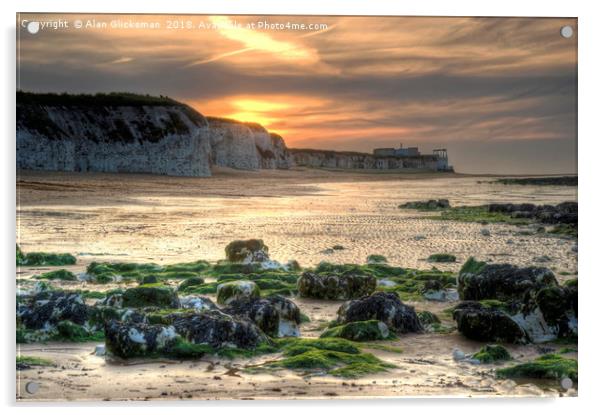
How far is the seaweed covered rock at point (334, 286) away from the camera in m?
8.42

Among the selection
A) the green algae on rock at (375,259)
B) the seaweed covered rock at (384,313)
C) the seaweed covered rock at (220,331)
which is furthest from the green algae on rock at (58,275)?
the green algae on rock at (375,259)

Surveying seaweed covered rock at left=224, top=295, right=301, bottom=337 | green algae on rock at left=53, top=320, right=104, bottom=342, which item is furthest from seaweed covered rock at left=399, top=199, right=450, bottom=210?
green algae on rock at left=53, top=320, right=104, bottom=342

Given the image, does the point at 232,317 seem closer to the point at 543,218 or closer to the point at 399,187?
the point at 399,187

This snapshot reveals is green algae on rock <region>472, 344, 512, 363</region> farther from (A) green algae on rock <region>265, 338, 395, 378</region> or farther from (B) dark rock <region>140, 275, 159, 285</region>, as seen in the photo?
(B) dark rock <region>140, 275, 159, 285</region>

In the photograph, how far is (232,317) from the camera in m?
7.56

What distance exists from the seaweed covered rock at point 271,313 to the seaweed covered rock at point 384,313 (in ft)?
1.68

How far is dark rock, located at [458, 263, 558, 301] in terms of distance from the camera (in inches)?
324

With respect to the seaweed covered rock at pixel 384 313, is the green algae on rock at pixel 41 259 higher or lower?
higher

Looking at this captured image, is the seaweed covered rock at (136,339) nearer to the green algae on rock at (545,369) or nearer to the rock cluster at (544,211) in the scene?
the green algae on rock at (545,369)

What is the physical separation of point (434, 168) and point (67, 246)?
12.9 ft

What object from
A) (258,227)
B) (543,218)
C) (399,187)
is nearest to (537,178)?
(543,218)

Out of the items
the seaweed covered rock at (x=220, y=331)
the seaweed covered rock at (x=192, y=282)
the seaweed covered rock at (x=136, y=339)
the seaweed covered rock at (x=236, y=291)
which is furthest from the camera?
the seaweed covered rock at (x=192, y=282)

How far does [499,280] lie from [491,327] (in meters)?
0.82
